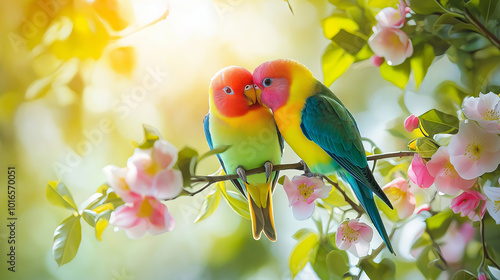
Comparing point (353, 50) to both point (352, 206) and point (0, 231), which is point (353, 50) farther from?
point (0, 231)

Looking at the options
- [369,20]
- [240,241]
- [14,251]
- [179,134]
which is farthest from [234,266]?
[369,20]

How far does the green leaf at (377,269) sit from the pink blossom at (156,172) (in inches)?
13.0

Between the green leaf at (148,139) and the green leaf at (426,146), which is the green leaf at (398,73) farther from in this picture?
the green leaf at (148,139)

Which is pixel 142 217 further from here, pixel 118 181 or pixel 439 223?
pixel 439 223

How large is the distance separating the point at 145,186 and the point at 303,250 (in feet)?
0.98

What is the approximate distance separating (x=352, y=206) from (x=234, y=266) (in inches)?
10.5

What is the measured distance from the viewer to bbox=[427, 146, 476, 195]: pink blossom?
517 millimetres

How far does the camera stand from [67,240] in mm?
481

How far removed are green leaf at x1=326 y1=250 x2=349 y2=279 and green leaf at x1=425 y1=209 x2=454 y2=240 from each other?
14cm

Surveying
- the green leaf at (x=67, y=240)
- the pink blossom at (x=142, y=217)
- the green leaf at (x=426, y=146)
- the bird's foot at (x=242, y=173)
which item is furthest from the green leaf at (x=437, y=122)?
the green leaf at (x=67, y=240)

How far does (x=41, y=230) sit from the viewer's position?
66 cm

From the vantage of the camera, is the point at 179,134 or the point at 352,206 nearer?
the point at 352,206

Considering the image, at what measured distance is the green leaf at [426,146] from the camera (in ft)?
1.71

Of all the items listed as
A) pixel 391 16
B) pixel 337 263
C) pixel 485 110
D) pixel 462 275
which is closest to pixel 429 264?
pixel 462 275
